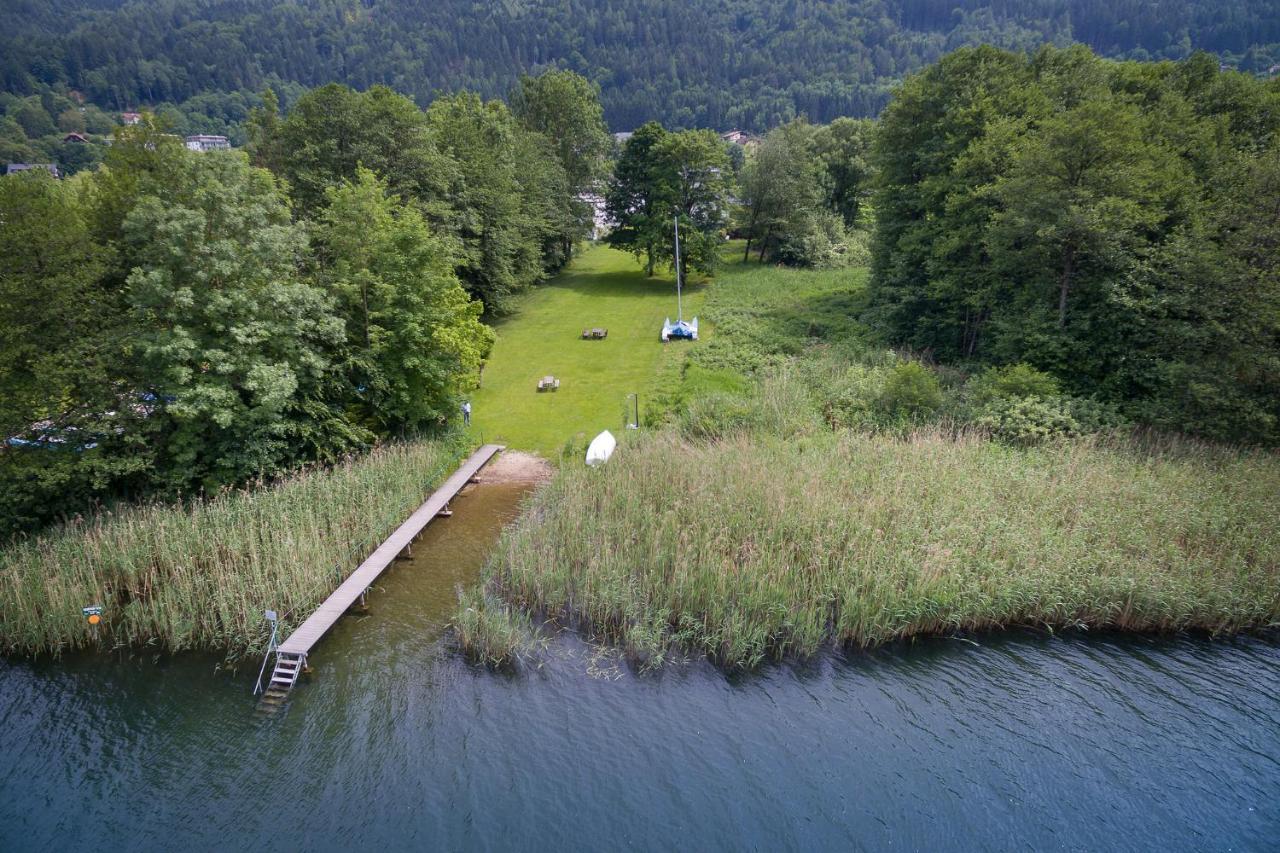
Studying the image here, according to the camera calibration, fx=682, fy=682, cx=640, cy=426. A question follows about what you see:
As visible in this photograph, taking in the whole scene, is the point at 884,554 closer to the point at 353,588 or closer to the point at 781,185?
the point at 353,588

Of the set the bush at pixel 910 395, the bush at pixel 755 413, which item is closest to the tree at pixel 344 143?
the bush at pixel 755 413

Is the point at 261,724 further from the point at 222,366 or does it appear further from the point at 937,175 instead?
the point at 937,175

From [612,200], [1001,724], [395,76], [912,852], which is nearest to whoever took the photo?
[912,852]

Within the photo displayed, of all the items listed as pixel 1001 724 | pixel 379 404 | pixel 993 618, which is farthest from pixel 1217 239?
pixel 379 404

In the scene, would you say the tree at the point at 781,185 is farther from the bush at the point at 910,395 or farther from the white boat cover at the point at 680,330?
the bush at the point at 910,395

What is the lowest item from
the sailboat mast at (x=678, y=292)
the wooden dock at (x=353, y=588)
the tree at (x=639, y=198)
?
the wooden dock at (x=353, y=588)

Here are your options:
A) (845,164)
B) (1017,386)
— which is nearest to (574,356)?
(1017,386)

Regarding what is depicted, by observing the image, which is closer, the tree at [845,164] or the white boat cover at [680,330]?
the white boat cover at [680,330]
